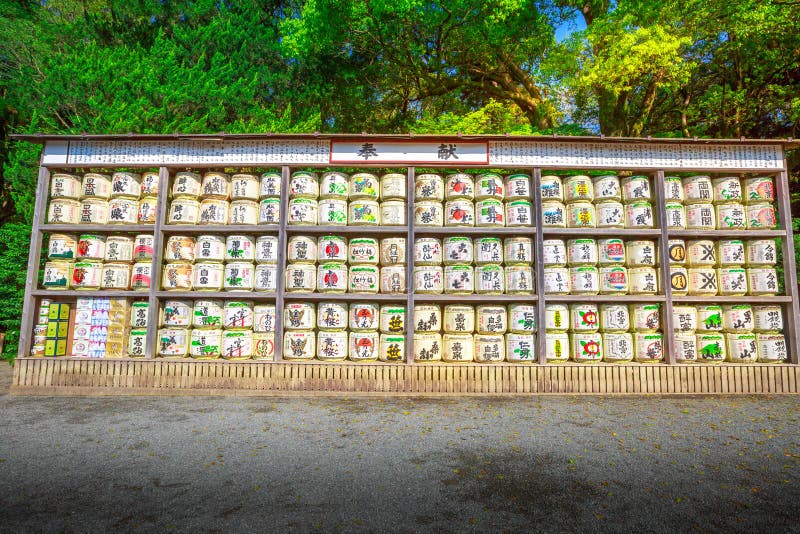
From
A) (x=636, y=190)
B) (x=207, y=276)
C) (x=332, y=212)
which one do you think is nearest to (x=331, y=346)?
(x=332, y=212)

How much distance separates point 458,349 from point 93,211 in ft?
20.0

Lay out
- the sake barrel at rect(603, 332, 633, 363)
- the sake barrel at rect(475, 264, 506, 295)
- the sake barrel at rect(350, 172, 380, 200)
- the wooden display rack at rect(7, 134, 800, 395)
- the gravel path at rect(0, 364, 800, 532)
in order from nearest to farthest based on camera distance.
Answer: the gravel path at rect(0, 364, 800, 532) → the wooden display rack at rect(7, 134, 800, 395) → the sake barrel at rect(603, 332, 633, 363) → the sake barrel at rect(475, 264, 506, 295) → the sake barrel at rect(350, 172, 380, 200)

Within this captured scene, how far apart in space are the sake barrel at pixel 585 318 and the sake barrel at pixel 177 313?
19.4ft

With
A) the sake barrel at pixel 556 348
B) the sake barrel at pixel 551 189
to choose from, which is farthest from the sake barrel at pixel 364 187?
the sake barrel at pixel 556 348

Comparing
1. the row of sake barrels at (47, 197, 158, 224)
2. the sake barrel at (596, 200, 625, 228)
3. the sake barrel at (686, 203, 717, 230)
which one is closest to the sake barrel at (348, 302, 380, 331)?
the sake barrel at (596, 200, 625, 228)

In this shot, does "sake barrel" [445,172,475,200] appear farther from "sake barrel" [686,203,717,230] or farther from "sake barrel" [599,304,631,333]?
"sake barrel" [686,203,717,230]

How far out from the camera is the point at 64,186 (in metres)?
6.59

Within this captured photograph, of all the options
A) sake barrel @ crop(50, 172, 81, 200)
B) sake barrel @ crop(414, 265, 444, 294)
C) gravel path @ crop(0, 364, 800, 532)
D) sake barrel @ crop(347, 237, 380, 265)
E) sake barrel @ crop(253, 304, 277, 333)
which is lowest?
gravel path @ crop(0, 364, 800, 532)

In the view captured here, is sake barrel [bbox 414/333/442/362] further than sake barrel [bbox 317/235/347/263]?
No

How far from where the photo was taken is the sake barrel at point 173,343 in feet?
20.9

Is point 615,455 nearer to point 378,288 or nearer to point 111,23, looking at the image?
point 378,288

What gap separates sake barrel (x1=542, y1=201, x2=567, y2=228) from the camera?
6.57 metres

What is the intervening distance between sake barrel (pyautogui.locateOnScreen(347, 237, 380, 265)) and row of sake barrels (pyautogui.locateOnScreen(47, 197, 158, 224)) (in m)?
3.19

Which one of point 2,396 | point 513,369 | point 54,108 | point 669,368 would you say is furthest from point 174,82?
point 669,368
